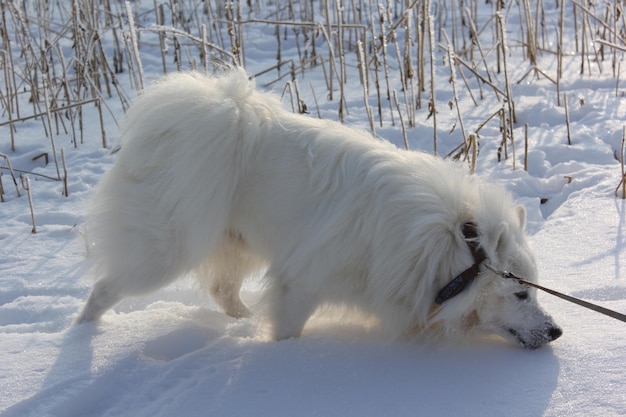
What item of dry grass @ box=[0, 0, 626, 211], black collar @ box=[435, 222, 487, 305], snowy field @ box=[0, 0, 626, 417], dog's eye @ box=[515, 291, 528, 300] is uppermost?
dry grass @ box=[0, 0, 626, 211]

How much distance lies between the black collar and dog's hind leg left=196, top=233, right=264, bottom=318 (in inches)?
38.2

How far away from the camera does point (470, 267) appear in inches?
110

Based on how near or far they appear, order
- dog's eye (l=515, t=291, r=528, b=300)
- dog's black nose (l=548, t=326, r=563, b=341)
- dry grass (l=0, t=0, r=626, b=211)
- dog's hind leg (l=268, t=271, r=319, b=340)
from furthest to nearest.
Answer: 1. dry grass (l=0, t=0, r=626, b=211)
2. dog's hind leg (l=268, t=271, r=319, b=340)
3. dog's eye (l=515, t=291, r=528, b=300)
4. dog's black nose (l=548, t=326, r=563, b=341)

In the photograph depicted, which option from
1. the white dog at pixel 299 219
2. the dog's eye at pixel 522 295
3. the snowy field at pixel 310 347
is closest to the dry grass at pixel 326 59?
the snowy field at pixel 310 347

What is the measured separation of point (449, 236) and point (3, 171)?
4372 mm

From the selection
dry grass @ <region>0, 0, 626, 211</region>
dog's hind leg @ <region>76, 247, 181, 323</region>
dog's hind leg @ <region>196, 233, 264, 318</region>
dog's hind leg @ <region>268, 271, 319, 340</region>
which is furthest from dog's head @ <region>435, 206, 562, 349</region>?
dry grass @ <region>0, 0, 626, 211</region>

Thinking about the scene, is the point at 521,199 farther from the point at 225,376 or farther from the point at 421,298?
the point at 225,376

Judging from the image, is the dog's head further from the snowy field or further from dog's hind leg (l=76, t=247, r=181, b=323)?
dog's hind leg (l=76, t=247, r=181, b=323)

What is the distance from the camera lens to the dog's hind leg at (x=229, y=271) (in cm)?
339

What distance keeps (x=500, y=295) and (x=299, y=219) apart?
0.89 meters

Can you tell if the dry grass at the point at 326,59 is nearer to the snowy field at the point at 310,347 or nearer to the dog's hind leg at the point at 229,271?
the snowy field at the point at 310,347

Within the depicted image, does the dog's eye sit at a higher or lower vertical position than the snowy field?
higher

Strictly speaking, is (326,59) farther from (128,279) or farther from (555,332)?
(555,332)

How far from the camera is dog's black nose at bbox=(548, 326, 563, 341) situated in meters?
2.75
